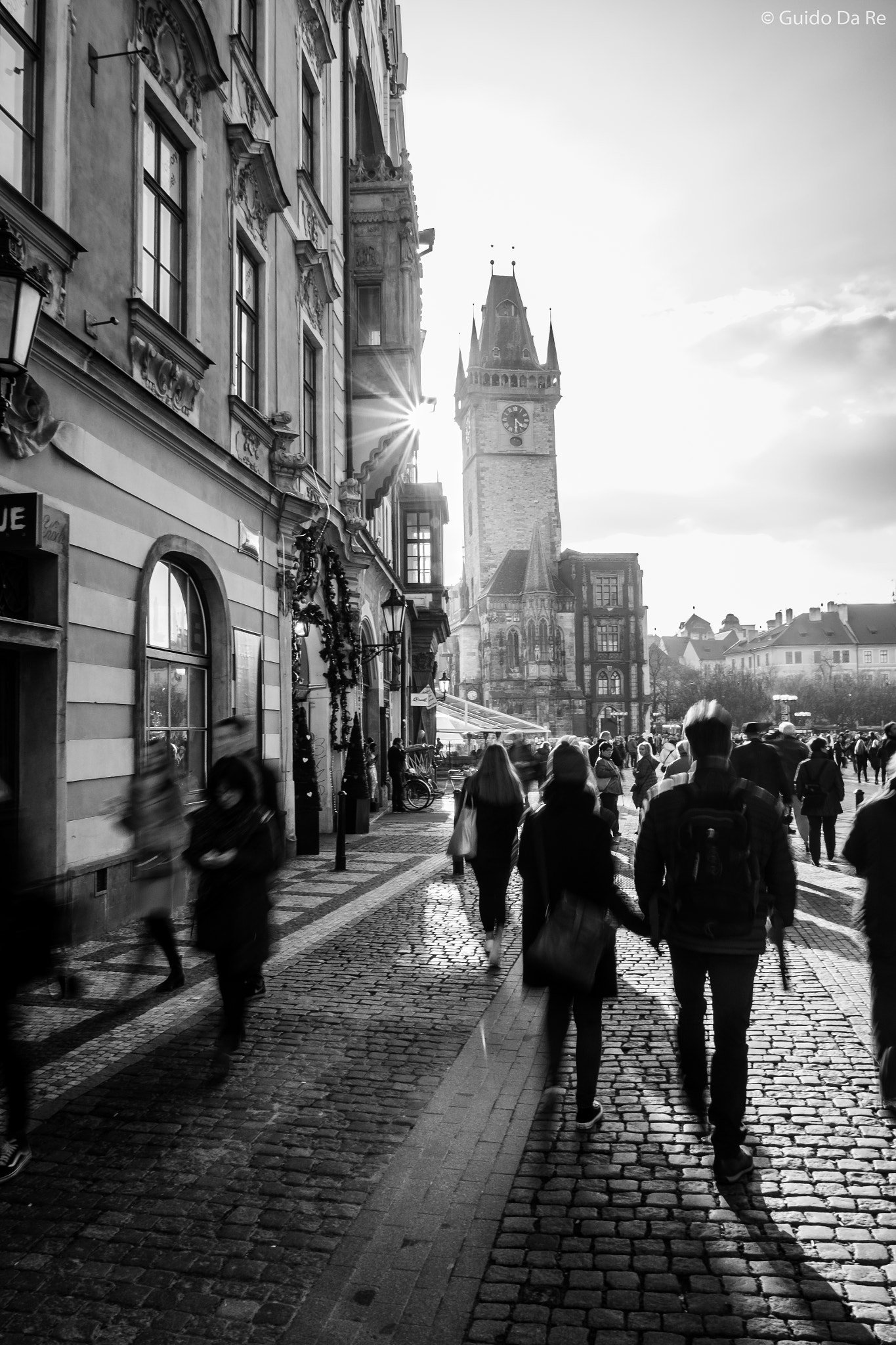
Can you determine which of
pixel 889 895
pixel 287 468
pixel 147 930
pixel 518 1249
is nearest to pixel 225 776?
pixel 147 930

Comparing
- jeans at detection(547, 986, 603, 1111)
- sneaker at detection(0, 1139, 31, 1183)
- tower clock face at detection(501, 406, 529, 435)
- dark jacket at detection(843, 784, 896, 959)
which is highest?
tower clock face at detection(501, 406, 529, 435)

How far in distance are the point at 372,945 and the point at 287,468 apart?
7.79 meters

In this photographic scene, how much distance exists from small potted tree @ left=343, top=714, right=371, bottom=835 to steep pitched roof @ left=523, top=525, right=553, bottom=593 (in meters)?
64.0

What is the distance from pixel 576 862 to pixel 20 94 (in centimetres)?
725

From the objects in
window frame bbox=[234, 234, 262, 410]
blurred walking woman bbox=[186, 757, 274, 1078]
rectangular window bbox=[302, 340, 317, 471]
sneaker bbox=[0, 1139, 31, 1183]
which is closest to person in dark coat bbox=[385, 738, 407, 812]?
rectangular window bbox=[302, 340, 317, 471]

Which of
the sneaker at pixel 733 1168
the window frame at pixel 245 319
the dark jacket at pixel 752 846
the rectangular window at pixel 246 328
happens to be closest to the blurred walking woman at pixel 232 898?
the dark jacket at pixel 752 846

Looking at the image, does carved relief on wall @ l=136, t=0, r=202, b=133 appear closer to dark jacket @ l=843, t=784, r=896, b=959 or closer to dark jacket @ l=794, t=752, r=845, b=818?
dark jacket @ l=843, t=784, r=896, b=959

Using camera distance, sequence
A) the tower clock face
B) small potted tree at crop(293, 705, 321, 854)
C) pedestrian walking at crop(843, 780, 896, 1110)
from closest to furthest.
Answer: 1. pedestrian walking at crop(843, 780, 896, 1110)
2. small potted tree at crop(293, 705, 321, 854)
3. the tower clock face

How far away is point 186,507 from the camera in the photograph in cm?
1081

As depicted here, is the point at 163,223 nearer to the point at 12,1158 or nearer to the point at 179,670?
the point at 179,670

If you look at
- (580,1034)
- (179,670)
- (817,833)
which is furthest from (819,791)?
(580,1034)

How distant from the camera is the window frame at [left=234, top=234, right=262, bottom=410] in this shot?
1280 centimetres

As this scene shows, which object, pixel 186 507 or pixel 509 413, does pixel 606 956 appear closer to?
pixel 186 507

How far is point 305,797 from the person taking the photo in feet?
46.9
